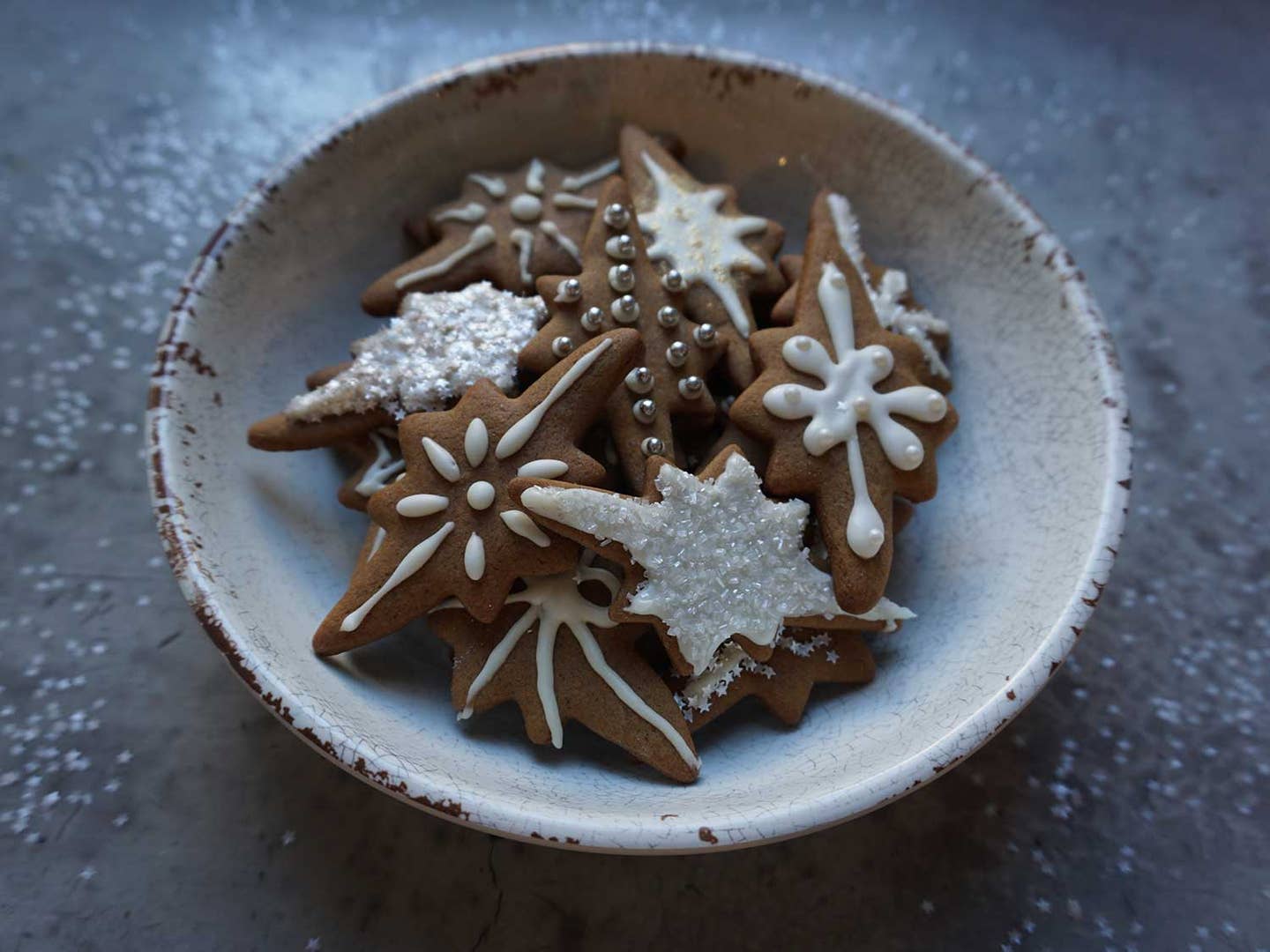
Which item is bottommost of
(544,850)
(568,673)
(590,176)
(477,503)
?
(544,850)

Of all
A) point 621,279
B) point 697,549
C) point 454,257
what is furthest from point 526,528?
point 454,257

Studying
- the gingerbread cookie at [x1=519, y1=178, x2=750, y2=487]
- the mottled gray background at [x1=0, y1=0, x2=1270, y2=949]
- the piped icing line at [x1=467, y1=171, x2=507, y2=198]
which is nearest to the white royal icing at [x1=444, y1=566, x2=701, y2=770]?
the gingerbread cookie at [x1=519, y1=178, x2=750, y2=487]

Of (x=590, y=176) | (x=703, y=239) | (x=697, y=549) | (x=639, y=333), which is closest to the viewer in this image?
(x=697, y=549)

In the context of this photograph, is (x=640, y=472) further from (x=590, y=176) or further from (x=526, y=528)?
(x=590, y=176)

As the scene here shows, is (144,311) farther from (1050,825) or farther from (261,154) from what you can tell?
(1050,825)

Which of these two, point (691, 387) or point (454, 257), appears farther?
point (454, 257)

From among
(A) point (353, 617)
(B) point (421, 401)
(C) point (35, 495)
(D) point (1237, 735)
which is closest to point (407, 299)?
(B) point (421, 401)

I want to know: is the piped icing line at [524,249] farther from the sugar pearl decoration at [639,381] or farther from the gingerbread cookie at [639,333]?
the sugar pearl decoration at [639,381]
